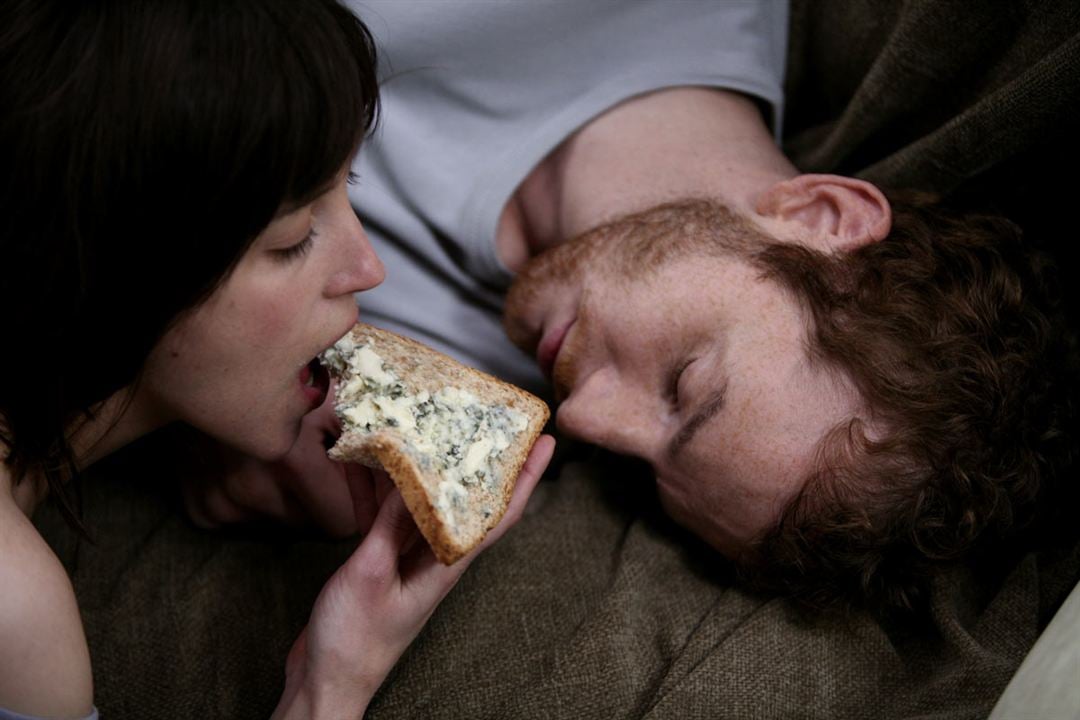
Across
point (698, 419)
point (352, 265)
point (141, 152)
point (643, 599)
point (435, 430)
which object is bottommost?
point (643, 599)

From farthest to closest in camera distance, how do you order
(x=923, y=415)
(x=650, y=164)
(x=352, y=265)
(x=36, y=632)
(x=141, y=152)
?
1. (x=650, y=164)
2. (x=923, y=415)
3. (x=352, y=265)
4. (x=36, y=632)
5. (x=141, y=152)

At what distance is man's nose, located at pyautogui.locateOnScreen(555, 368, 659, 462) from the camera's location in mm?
1770

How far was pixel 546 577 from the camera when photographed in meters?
1.75

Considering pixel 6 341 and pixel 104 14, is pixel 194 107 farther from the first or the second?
pixel 6 341

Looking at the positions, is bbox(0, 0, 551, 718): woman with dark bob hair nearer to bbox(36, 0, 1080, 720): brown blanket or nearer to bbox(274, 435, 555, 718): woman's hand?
bbox(274, 435, 555, 718): woman's hand

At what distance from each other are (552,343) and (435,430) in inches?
22.3

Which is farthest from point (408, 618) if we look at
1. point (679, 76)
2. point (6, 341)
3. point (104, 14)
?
point (679, 76)

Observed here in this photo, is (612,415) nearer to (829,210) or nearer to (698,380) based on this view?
(698,380)

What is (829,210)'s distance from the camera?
Answer: 1860mm

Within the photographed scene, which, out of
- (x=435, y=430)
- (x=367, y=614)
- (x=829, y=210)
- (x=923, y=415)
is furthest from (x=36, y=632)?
(x=829, y=210)

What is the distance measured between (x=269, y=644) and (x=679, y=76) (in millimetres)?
1471

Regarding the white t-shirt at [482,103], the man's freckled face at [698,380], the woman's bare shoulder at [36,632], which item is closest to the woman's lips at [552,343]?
the man's freckled face at [698,380]

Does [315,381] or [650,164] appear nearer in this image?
[315,381]

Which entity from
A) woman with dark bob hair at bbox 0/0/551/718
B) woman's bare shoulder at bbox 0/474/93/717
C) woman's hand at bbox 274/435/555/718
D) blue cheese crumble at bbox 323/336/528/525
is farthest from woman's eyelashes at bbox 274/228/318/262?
woman's bare shoulder at bbox 0/474/93/717
